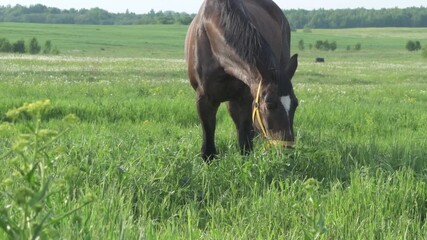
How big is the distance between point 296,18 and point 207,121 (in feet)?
572

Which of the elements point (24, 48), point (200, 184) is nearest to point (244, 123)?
point (200, 184)

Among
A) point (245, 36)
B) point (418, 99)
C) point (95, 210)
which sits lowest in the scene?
point (418, 99)

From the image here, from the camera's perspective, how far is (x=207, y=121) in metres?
7.73

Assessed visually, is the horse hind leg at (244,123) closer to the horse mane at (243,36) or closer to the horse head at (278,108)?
the horse mane at (243,36)

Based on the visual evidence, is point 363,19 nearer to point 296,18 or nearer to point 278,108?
point 296,18

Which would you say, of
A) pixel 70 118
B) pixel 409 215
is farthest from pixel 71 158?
pixel 70 118

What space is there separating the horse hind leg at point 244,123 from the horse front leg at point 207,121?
0.25 metres

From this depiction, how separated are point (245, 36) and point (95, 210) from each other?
11.4 feet

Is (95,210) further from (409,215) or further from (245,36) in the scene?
(245,36)

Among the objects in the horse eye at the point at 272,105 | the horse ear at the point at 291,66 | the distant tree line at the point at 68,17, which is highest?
the horse ear at the point at 291,66

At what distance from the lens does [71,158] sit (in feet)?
20.1

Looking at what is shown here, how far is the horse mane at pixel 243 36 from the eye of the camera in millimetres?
6680

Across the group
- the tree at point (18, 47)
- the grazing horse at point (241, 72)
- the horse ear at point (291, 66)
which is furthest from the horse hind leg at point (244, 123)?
the tree at point (18, 47)

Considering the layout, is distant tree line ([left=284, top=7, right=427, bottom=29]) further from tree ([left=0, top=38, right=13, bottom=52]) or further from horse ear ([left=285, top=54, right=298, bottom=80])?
horse ear ([left=285, top=54, right=298, bottom=80])
